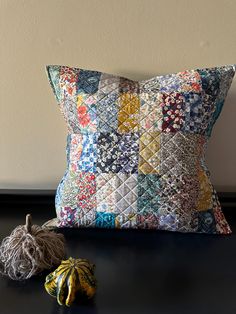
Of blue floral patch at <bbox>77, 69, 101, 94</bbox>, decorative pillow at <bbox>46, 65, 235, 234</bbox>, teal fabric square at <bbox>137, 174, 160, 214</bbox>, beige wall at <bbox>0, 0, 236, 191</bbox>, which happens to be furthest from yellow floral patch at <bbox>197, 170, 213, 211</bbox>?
blue floral patch at <bbox>77, 69, 101, 94</bbox>

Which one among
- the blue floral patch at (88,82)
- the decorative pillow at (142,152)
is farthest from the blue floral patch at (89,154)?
the blue floral patch at (88,82)

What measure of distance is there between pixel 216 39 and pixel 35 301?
83 cm

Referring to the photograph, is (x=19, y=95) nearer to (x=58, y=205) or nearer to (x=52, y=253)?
(x=58, y=205)

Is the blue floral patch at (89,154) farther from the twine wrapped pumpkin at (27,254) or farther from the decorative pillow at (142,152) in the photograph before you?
the twine wrapped pumpkin at (27,254)

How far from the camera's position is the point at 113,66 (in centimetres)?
108

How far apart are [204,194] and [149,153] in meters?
0.17

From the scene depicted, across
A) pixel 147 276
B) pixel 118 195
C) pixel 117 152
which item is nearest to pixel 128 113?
pixel 117 152

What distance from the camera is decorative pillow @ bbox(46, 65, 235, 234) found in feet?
2.96

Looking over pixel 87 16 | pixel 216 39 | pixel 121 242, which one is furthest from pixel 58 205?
pixel 216 39

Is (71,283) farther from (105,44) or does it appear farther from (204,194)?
(105,44)

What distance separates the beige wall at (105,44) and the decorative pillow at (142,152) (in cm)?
16

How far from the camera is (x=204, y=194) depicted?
36.6 inches

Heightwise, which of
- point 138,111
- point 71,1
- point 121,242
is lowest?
point 121,242

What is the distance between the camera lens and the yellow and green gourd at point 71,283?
2.17ft
